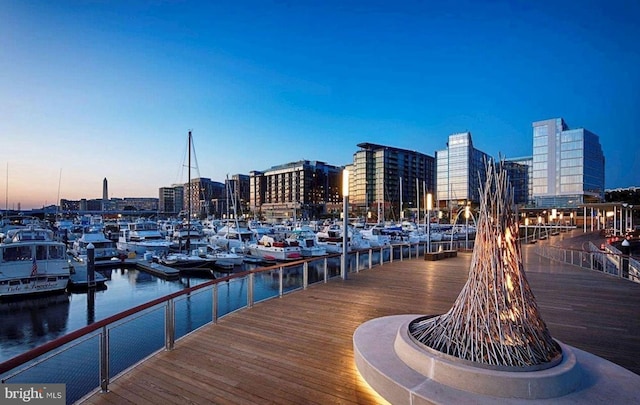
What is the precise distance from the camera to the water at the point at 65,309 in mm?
13137

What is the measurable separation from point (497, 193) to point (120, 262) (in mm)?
31338

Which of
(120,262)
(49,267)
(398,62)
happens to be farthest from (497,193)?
(398,62)

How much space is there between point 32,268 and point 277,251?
1636cm

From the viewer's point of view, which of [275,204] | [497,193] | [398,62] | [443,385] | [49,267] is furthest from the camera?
[275,204]

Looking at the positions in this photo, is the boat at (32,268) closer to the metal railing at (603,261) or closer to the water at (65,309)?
the water at (65,309)

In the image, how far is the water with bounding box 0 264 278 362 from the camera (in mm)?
13137

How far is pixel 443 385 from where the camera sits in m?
3.40

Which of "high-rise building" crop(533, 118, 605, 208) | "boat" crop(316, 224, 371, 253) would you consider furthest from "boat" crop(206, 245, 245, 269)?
"high-rise building" crop(533, 118, 605, 208)

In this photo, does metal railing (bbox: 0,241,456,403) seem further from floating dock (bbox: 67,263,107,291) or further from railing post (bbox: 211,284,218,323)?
floating dock (bbox: 67,263,107,291)

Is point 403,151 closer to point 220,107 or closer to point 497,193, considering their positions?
point 220,107

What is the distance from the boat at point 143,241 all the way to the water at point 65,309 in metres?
9.66

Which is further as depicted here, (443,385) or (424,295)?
(424,295)

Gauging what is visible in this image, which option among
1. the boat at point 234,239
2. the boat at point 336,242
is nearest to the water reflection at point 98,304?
the boat at point 234,239

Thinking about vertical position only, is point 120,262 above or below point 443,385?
below
